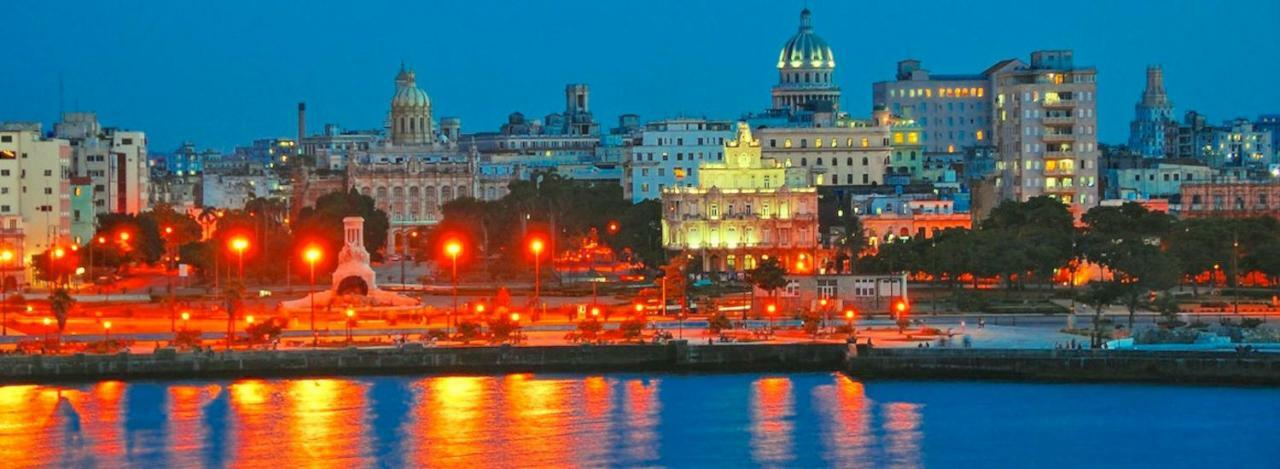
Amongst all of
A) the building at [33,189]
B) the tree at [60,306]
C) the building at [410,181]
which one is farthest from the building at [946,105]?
the tree at [60,306]

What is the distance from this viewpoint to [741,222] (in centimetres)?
11081

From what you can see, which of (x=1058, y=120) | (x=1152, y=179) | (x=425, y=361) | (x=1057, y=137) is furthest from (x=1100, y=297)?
(x=1152, y=179)

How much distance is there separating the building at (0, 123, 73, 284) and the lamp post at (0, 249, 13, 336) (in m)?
3.58

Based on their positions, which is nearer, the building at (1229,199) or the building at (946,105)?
the building at (1229,199)

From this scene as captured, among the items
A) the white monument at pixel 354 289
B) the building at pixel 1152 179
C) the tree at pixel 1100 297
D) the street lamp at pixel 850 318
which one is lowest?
the street lamp at pixel 850 318

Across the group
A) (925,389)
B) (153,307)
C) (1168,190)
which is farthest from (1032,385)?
(1168,190)

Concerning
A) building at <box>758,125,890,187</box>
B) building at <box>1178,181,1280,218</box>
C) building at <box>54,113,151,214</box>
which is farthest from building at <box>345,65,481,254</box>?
building at <box>1178,181,1280,218</box>

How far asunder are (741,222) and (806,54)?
190 ft

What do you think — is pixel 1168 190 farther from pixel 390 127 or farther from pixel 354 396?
pixel 354 396

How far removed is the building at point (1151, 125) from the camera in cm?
18475

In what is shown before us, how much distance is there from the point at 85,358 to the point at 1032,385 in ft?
81.6

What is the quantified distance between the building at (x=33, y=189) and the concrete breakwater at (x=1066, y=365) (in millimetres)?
54682

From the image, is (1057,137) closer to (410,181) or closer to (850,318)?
(410,181)

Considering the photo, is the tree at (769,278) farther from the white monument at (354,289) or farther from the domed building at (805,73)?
the domed building at (805,73)
